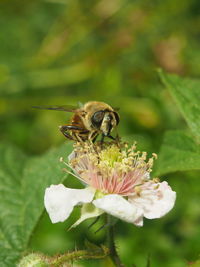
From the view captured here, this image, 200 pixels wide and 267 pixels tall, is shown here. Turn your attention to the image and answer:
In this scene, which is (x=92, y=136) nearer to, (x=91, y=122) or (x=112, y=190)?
(x=91, y=122)

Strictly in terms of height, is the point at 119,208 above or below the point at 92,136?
below

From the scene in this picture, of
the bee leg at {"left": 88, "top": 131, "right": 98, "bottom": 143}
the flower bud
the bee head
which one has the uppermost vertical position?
the bee head

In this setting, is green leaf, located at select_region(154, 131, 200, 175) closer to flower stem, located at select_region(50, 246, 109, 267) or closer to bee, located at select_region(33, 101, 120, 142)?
bee, located at select_region(33, 101, 120, 142)

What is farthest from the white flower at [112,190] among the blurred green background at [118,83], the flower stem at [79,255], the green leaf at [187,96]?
the blurred green background at [118,83]

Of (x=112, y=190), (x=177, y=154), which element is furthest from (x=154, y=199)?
(x=177, y=154)

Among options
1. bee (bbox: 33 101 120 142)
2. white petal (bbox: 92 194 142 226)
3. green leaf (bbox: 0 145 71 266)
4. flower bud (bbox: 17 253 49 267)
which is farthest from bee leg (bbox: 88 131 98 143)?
flower bud (bbox: 17 253 49 267)

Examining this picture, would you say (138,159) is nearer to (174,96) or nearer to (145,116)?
(174,96)
